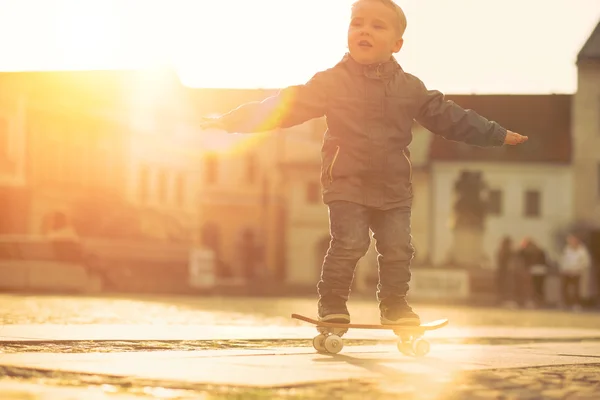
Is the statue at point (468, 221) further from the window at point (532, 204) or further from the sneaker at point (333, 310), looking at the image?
the sneaker at point (333, 310)

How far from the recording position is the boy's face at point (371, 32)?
6578 mm

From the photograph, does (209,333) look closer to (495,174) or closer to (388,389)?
(388,389)

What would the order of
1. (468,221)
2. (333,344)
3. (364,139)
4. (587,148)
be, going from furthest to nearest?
1. (587,148)
2. (468,221)
3. (364,139)
4. (333,344)

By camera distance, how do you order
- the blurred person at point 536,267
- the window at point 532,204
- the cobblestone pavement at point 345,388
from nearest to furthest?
the cobblestone pavement at point 345,388 → the blurred person at point 536,267 → the window at point 532,204

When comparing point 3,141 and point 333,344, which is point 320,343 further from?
point 3,141

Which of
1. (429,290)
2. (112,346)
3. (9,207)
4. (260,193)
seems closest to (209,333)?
(112,346)

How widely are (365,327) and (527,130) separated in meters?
56.5

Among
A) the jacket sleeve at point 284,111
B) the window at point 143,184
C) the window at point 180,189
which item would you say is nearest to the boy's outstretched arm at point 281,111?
the jacket sleeve at point 284,111

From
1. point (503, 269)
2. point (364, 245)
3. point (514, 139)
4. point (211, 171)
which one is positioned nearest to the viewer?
point (364, 245)

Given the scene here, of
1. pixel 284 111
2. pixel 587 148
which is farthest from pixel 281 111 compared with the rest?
pixel 587 148

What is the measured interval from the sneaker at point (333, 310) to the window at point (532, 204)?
2189 inches

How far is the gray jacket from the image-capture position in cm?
645

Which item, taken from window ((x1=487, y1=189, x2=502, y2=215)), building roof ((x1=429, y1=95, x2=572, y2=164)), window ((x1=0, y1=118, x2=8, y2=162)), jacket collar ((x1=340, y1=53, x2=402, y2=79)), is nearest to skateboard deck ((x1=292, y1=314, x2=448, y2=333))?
jacket collar ((x1=340, y1=53, x2=402, y2=79))

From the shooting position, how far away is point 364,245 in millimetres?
6555
